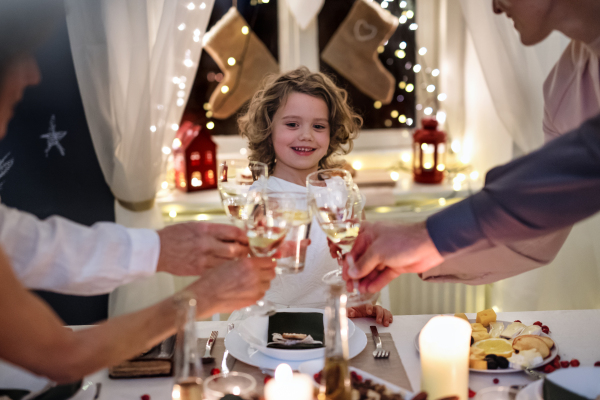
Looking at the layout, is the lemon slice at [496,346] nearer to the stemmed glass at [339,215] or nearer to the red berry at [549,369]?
the red berry at [549,369]

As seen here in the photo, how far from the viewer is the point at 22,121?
1997 millimetres

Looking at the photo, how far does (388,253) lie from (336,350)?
0.43 metres

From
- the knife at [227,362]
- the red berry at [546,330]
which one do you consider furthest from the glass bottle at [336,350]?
the red berry at [546,330]

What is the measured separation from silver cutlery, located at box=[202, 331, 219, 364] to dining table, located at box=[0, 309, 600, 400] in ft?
0.07

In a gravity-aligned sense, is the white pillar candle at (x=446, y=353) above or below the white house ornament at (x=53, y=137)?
below

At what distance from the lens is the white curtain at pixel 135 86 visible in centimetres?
223

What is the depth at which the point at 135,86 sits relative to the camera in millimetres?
2303

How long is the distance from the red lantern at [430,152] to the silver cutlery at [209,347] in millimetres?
1797

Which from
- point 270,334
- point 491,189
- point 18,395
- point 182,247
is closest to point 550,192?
point 491,189

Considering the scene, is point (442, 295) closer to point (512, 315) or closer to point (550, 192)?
point (512, 315)

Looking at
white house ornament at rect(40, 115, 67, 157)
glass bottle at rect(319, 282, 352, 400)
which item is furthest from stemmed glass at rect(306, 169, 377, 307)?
white house ornament at rect(40, 115, 67, 157)

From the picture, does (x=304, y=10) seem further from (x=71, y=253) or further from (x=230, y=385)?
(x=230, y=385)

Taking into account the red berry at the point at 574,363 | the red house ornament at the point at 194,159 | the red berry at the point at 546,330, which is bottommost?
the red berry at the point at 574,363

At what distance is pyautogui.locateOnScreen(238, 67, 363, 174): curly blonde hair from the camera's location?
2086mm
